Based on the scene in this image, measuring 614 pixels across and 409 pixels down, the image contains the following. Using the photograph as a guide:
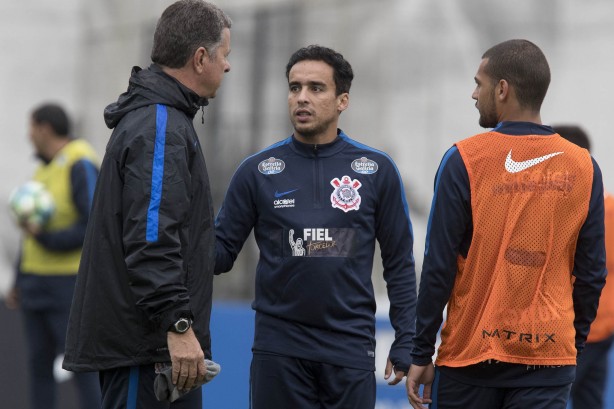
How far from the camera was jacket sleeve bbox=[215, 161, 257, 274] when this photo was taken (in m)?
4.51

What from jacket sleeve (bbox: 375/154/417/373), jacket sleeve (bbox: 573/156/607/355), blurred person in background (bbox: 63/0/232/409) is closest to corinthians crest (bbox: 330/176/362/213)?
jacket sleeve (bbox: 375/154/417/373)

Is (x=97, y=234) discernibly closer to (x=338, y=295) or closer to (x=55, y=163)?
(x=338, y=295)

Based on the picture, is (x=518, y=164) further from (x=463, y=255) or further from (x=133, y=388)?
(x=133, y=388)

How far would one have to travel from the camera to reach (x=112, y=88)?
877 centimetres

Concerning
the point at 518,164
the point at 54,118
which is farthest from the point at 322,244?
the point at 54,118

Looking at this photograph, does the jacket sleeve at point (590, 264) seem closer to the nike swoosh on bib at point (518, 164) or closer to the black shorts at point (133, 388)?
the nike swoosh on bib at point (518, 164)

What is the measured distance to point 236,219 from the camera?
14.8 feet

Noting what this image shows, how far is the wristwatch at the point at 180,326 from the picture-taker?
3424 mm

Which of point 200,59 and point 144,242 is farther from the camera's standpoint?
point 200,59

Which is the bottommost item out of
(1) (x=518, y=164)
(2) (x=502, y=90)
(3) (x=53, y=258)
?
(3) (x=53, y=258)

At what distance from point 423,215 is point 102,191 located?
5116 mm

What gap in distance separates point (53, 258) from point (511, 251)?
372 cm

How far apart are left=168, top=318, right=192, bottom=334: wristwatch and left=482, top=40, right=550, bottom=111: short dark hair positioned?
1310mm

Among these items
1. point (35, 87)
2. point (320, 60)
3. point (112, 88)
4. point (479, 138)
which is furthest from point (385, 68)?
point (479, 138)
